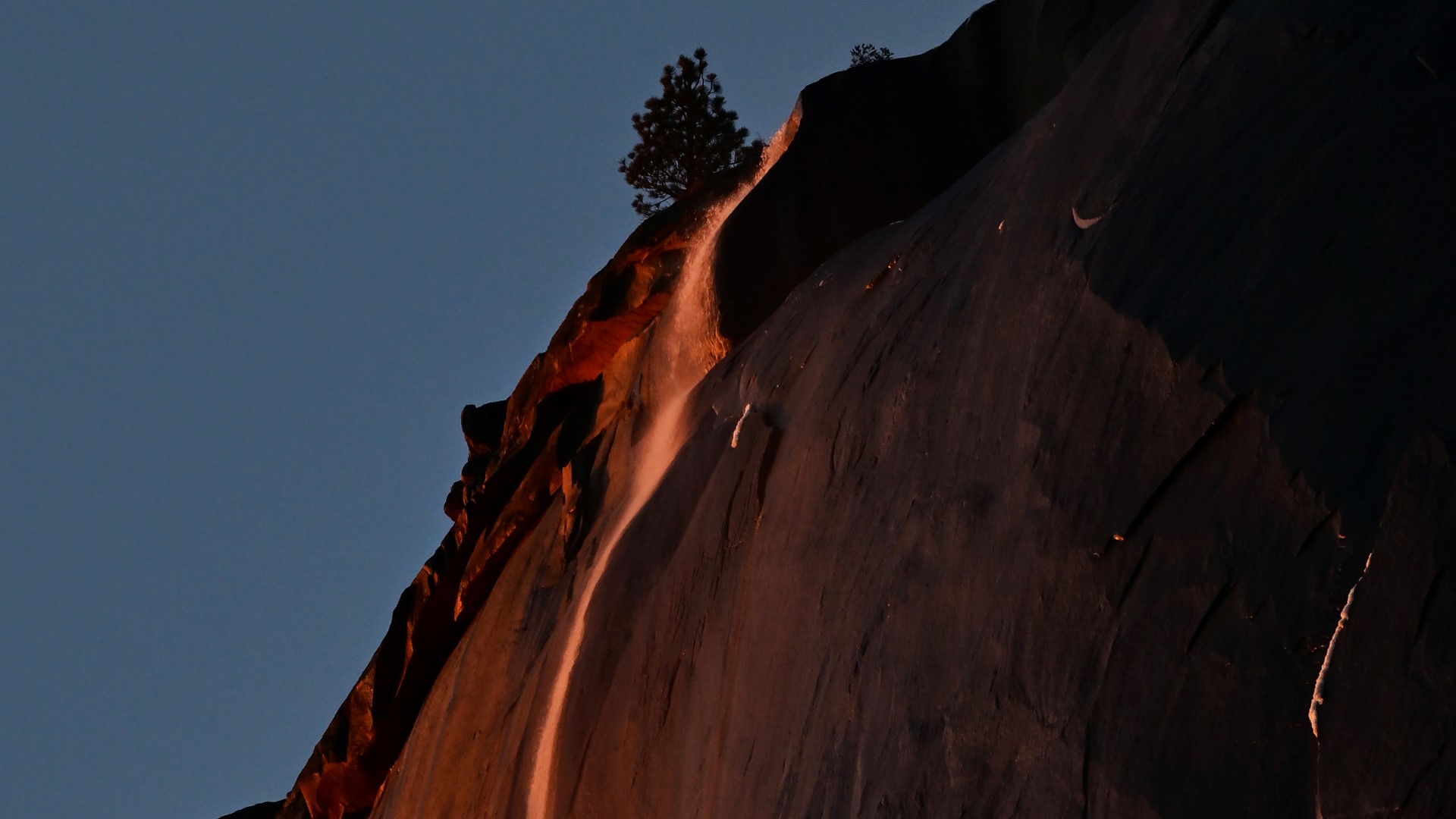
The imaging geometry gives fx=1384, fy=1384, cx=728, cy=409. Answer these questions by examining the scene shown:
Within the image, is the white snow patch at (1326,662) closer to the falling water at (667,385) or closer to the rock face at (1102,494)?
the rock face at (1102,494)

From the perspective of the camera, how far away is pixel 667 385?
43.2ft

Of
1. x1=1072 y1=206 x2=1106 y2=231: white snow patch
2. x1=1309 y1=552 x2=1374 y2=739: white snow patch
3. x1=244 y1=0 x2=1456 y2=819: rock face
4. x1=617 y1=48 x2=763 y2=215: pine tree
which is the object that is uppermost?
x1=617 y1=48 x2=763 y2=215: pine tree

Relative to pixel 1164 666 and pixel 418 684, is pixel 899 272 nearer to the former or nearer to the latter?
pixel 1164 666

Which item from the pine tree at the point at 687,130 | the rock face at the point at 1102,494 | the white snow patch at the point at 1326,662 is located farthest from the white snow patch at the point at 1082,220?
the pine tree at the point at 687,130

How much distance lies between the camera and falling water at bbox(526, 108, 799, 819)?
10797 millimetres

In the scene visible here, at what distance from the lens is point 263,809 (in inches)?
877

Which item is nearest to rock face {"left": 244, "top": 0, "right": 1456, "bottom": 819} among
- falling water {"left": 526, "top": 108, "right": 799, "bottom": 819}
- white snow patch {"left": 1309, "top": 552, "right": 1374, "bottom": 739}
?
white snow patch {"left": 1309, "top": 552, "right": 1374, "bottom": 739}

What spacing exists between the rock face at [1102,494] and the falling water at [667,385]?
0.18 meters

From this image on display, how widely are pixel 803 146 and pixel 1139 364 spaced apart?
893cm

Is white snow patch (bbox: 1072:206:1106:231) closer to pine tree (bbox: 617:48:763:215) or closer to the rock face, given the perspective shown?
the rock face

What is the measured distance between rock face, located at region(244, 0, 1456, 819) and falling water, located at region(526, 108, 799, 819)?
18 cm

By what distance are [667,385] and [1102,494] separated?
26.2ft

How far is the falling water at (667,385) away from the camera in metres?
10.8

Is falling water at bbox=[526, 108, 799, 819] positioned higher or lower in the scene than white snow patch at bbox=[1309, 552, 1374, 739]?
higher
